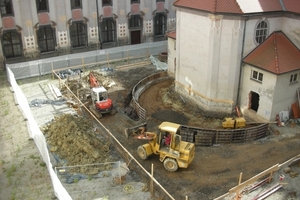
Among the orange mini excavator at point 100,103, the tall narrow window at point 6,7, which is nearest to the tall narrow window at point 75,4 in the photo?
the tall narrow window at point 6,7

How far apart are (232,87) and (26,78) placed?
21.5 m

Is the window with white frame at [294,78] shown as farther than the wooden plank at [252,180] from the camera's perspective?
Yes

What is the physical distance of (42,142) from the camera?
1925 cm

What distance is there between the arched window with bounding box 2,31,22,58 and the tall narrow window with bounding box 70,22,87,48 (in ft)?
20.6

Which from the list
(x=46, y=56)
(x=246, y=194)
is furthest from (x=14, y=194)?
(x=46, y=56)

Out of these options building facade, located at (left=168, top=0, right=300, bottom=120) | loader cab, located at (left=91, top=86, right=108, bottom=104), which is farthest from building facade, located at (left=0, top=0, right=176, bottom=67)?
building facade, located at (left=168, top=0, right=300, bottom=120)

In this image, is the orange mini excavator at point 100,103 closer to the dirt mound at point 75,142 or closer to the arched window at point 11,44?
the dirt mound at point 75,142

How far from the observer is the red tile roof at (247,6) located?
80.3 ft

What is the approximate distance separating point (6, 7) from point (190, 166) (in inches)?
1077

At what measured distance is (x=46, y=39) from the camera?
128 ft

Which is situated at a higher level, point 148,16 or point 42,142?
point 148,16

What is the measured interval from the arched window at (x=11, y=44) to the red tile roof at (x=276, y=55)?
25386 millimetres

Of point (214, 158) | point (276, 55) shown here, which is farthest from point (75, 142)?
point (276, 55)

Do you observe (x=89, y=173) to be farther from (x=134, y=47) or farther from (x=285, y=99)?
(x=134, y=47)
